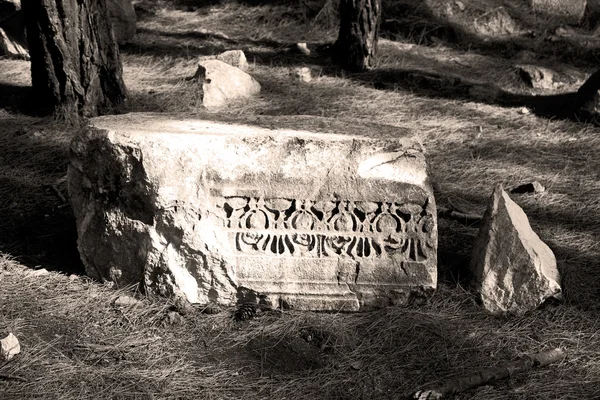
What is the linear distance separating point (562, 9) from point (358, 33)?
2467mm

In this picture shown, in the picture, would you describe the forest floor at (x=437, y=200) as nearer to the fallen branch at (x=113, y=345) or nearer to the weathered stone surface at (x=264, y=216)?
the fallen branch at (x=113, y=345)

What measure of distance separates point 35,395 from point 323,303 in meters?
1.29

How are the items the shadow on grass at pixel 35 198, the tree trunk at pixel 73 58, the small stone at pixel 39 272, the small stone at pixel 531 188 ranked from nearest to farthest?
1. the small stone at pixel 39 272
2. the shadow on grass at pixel 35 198
3. the small stone at pixel 531 188
4. the tree trunk at pixel 73 58

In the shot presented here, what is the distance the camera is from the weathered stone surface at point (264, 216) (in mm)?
3648

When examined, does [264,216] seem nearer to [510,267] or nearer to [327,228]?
[327,228]

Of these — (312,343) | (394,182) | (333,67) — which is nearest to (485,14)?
(333,67)

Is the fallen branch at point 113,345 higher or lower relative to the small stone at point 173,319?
lower

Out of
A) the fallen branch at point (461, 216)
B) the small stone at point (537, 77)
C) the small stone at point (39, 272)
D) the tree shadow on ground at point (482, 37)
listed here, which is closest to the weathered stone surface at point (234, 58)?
the tree shadow on ground at point (482, 37)

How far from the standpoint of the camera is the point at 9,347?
3311mm

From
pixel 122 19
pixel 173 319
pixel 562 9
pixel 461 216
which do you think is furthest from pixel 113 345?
pixel 562 9

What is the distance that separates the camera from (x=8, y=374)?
128 inches

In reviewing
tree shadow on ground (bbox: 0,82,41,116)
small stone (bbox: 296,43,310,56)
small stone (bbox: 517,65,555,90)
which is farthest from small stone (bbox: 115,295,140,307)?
small stone (bbox: 517,65,555,90)

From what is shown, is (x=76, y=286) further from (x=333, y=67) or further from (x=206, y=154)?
(x=333, y=67)

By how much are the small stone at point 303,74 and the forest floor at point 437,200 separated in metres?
0.07
